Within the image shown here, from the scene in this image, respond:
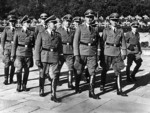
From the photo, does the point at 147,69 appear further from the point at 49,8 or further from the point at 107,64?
the point at 49,8

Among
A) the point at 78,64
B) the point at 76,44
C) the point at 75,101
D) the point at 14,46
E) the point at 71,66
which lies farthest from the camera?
the point at 71,66

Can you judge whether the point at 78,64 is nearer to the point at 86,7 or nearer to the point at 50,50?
the point at 50,50

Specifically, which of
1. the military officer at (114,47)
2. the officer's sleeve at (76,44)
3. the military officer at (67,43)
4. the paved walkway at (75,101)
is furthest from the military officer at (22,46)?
the military officer at (114,47)

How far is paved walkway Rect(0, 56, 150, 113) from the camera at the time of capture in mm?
6035

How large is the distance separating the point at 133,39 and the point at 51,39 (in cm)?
309

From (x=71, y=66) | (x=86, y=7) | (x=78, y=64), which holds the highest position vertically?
(x=86, y=7)

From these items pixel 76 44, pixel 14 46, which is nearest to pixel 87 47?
pixel 76 44

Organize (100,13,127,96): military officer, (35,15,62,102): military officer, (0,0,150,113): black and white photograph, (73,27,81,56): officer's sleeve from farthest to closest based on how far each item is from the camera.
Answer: (100,13,127,96): military officer
(73,27,81,56): officer's sleeve
(35,15,62,102): military officer
(0,0,150,113): black and white photograph

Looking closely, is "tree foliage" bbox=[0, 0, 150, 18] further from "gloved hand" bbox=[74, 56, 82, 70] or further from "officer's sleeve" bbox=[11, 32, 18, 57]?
"gloved hand" bbox=[74, 56, 82, 70]

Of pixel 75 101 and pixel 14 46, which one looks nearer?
pixel 75 101

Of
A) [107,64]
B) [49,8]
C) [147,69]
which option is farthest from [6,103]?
[49,8]

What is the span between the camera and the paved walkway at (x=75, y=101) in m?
6.04

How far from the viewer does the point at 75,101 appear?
6.70 m

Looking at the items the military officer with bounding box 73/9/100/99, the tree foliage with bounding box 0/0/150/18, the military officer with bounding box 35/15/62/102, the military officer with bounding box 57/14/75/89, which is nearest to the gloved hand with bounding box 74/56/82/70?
the military officer with bounding box 73/9/100/99
